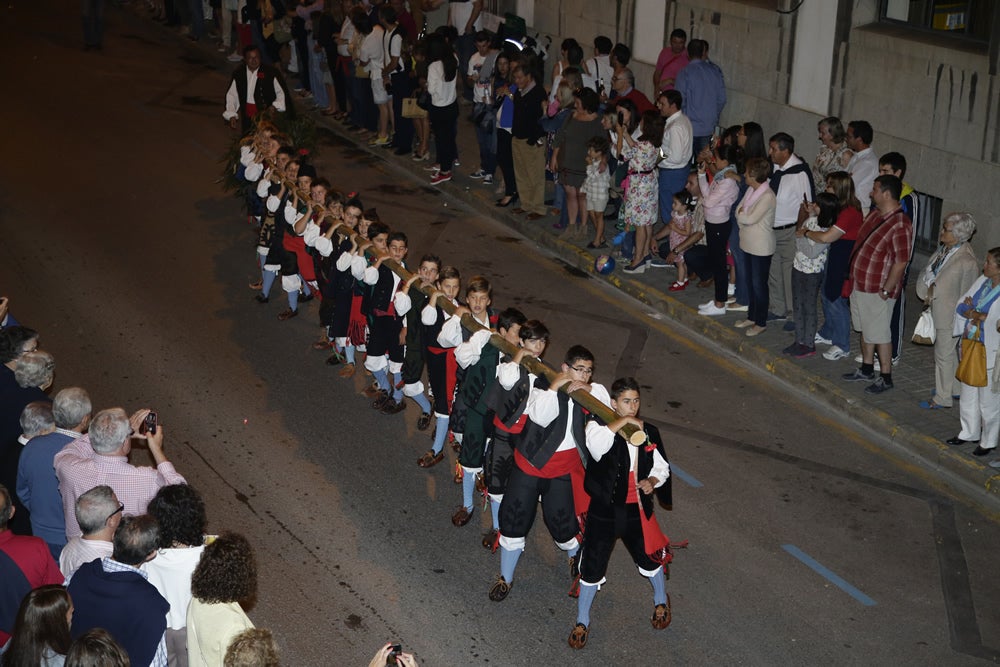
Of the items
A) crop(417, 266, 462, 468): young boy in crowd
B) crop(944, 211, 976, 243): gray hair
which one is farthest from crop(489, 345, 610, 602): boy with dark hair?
crop(944, 211, 976, 243): gray hair

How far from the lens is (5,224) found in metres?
14.2

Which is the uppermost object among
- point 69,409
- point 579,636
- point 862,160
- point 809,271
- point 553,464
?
point 862,160

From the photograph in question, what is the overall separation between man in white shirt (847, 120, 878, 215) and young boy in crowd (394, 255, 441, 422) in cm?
472

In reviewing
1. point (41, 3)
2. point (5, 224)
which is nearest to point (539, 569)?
point (5, 224)

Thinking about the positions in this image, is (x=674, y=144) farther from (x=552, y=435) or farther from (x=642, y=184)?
(x=552, y=435)

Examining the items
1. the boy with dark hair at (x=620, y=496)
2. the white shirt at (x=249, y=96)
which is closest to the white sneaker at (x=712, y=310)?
the boy with dark hair at (x=620, y=496)

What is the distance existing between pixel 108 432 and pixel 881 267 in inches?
250

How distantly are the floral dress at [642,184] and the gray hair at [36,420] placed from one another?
709 centimetres

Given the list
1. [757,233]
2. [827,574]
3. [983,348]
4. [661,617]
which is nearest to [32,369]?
[661,617]

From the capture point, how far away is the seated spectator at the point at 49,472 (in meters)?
6.72

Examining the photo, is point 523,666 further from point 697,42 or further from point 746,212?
point 697,42

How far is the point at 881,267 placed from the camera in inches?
377

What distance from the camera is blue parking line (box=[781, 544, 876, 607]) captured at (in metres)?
7.33

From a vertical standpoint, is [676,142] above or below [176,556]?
above
